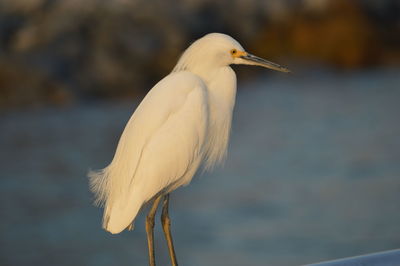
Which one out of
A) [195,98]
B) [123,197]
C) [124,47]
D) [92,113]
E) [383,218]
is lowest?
[383,218]

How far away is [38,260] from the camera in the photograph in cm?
631

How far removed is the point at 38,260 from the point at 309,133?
13.1 ft

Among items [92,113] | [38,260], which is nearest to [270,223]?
[38,260]

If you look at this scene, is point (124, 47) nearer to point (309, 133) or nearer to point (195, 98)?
point (309, 133)

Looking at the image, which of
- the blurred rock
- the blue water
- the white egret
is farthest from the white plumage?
the blurred rock

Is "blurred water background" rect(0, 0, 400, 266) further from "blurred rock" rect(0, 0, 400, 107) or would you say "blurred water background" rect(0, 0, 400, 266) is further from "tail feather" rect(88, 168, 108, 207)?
"tail feather" rect(88, 168, 108, 207)

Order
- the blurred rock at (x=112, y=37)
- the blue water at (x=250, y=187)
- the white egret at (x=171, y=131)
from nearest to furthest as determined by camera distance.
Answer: the white egret at (x=171, y=131)
the blue water at (x=250, y=187)
the blurred rock at (x=112, y=37)

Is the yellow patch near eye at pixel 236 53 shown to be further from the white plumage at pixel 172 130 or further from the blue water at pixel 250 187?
the blue water at pixel 250 187

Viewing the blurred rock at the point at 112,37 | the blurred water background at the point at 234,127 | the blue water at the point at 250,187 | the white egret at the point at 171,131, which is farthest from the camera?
the blurred rock at the point at 112,37

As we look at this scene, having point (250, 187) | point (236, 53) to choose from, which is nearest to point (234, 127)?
point (250, 187)

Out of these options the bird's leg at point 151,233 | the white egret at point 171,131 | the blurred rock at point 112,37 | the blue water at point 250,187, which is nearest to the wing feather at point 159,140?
the white egret at point 171,131

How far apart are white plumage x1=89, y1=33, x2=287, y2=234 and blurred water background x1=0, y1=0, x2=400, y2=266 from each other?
146 inches

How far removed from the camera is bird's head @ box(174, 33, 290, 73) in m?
2.23

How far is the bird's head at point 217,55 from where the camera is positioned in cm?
223
